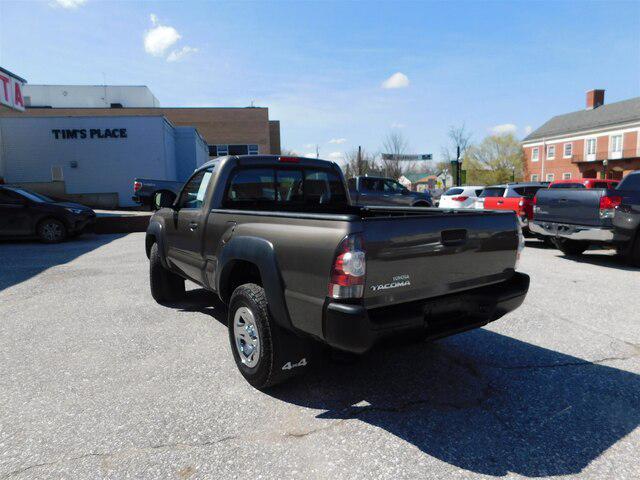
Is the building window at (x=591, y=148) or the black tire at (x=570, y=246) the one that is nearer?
the black tire at (x=570, y=246)

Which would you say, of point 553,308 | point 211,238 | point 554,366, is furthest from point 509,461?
point 553,308

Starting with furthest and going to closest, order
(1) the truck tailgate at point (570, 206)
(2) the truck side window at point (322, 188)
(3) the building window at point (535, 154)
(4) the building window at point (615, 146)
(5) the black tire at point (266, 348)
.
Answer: (3) the building window at point (535, 154) < (4) the building window at point (615, 146) < (1) the truck tailgate at point (570, 206) < (2) the truck side window at point (322, 188) < (5) the black tire at point (266, 348)

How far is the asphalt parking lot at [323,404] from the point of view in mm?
2504

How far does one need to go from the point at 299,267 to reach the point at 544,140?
6631 centimetres

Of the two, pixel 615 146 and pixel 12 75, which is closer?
pixel 12 75

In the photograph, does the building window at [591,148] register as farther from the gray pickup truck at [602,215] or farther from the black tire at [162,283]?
the black tire at [162,283]

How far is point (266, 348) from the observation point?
3148 millimetres

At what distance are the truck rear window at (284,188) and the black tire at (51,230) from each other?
10.1 m

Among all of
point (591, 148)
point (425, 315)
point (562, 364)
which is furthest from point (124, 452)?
point (591, 148)

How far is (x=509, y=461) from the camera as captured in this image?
2.50 m

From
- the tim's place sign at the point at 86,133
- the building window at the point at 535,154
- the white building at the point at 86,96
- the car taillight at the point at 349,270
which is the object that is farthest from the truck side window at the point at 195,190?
the building window at the point at 535,154

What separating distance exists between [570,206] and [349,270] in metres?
7.73

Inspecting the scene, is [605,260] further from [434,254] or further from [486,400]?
[434,254]

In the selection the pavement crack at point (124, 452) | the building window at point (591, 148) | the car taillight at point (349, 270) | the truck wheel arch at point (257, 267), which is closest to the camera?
the pavement crack at point (124, 452)
